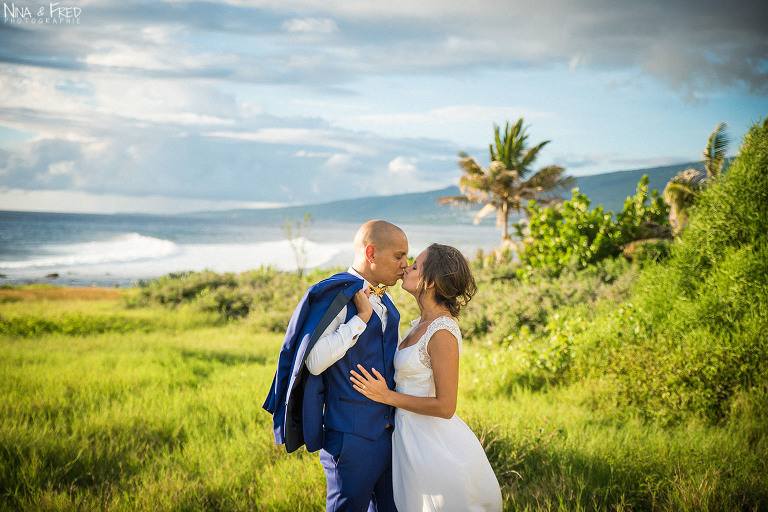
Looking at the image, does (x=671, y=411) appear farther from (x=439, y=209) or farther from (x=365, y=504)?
(x=439, y=209)

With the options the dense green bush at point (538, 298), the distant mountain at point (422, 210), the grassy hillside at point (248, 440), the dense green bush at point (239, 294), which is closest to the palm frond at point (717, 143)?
the dense green bush at point (538, 298)

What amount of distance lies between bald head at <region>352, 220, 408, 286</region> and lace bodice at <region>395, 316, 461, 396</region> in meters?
0.34

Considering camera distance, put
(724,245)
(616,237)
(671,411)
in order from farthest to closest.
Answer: (616,237)
(724,245)
(671,411)

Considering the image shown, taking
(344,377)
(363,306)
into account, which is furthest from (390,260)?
(344,377)

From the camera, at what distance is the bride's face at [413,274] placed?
2709 mm

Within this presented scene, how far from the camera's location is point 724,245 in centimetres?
561

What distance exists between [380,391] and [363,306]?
44 centimetres

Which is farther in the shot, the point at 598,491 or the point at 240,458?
the point at 240,458

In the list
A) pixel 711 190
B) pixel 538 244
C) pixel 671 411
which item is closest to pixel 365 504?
pixel 671 411

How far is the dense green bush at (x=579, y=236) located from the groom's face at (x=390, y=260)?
28.3 ft

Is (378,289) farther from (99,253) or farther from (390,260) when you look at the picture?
(99,253)

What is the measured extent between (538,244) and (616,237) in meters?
1.64

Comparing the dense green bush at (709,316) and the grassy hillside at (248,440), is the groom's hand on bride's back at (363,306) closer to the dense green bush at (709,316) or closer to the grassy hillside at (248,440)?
the grassy hillside at (248,440)

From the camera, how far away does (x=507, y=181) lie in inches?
926
